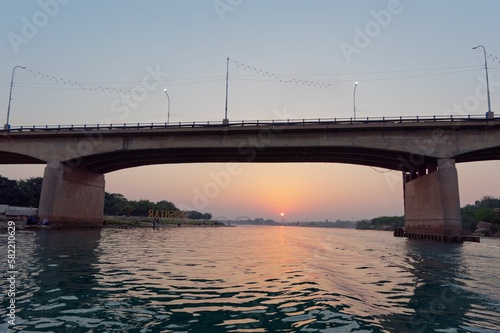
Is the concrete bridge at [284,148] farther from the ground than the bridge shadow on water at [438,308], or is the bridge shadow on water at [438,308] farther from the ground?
the concrete bridge at [284,148]

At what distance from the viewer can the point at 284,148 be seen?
166 feet

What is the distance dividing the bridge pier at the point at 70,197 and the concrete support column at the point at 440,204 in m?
52.7

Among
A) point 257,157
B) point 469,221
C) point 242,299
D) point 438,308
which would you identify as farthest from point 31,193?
point 469,221

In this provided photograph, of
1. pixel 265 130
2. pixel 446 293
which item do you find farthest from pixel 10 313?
pixel 265 130

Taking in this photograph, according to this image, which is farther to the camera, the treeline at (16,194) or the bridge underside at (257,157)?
the treeline at (16,194)

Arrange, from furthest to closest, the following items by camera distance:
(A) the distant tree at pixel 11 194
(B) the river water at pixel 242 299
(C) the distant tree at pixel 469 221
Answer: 1. (C) the distant tree at pixel 469 221
2. (A) the distant tree at pixel 11 194
3. (B) the river water at pixel 242 299

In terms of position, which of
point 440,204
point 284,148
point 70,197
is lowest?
point 440,204

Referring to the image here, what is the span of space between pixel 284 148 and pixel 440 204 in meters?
21.2

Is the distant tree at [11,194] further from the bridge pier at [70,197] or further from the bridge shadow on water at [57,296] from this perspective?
the bridge shadow on water at [57,296]

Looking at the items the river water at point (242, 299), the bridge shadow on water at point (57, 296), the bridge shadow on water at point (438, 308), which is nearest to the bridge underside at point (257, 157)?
the river water at point (242, 299)

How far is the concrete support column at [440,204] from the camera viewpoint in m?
43.6

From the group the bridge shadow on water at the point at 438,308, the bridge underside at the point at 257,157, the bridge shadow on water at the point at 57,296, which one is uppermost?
the bridge underside at the point at 257,157

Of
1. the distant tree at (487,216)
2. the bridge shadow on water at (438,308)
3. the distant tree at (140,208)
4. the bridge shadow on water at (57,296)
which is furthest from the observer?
the distant tree at (140,208)

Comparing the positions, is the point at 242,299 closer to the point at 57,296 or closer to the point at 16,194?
the point at 57,296
